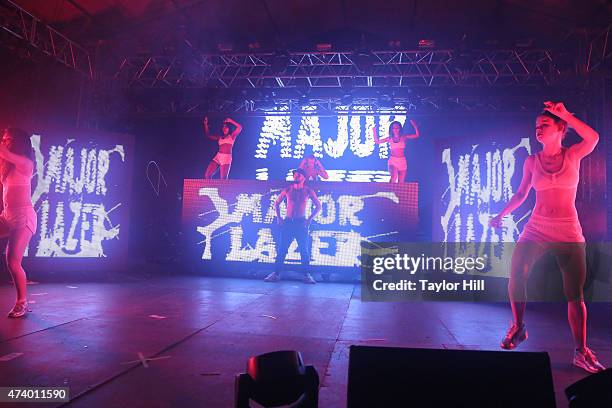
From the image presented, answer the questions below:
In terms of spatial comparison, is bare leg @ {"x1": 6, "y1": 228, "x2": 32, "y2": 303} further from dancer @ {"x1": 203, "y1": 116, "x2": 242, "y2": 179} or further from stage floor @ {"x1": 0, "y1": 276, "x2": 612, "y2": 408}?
dancer @ {"x1": 203, "y1": 116, "x2": 242, "y2": 179}

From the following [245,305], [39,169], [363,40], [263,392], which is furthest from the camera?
[363,40]

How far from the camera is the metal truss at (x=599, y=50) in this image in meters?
7.46

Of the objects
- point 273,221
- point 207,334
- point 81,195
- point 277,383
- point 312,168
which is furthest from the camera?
point 312,168

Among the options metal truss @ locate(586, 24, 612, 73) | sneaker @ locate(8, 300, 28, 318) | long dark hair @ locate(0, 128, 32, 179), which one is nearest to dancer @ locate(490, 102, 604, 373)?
metal truss @ locate(586, 24, 612, 73)

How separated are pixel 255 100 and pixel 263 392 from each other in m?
10.7

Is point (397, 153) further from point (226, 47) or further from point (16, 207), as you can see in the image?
point (16, 207)

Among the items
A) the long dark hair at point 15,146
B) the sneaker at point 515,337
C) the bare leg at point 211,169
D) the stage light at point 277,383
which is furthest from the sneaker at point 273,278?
the stage light at point 277,383

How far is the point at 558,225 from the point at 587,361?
3.74 ft

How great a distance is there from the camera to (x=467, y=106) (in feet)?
36.8

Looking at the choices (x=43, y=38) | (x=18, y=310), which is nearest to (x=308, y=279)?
(x=18, y=310)

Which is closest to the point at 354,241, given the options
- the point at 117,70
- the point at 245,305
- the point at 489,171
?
Answer: the point at 489,171

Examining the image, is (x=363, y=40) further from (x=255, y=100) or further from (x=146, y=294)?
(x=146, y=294)

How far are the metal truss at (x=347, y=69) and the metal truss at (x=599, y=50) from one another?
1120mm

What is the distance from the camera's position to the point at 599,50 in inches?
309
